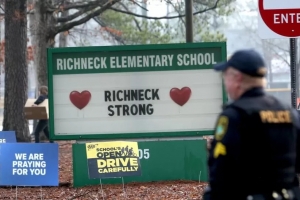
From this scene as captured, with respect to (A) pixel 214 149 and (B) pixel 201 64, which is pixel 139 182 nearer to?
(B) pixel 201 64

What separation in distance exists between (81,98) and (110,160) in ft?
4.05

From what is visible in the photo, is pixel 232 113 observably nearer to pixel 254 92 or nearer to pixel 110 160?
pixel 254 92

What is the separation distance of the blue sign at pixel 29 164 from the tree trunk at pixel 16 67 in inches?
305

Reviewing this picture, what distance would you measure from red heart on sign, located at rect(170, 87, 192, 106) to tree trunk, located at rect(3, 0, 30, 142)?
26.0ft

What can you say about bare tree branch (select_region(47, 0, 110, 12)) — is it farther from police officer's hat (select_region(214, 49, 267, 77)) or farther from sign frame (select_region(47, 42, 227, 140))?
police officer's hat (select_region(214, 49, 267, 77))

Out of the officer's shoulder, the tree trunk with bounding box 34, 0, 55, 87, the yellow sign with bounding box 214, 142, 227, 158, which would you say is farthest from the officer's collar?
the tree trunk with bounding box 34, 0, 55, 87

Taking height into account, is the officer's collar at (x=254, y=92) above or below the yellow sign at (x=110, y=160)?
above

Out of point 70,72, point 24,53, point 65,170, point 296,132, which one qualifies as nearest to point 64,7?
point 24,53

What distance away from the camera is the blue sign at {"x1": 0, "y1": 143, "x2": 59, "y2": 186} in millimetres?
11141

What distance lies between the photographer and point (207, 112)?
11.7 metres

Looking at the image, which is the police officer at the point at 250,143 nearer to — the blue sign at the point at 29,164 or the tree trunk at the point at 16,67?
the blue sign at the point at 29,164

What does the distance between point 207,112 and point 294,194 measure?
7107 mm

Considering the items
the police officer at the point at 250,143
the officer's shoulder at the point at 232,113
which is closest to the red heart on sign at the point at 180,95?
the police officer at the point at 250,143

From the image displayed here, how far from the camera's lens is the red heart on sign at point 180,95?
38.0ft
